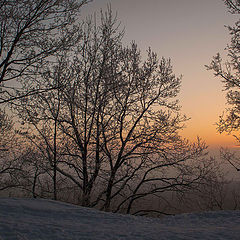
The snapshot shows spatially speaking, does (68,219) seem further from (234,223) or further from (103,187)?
(103,187)

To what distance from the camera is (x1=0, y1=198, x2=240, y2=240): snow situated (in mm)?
2035

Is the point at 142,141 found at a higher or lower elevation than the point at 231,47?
lower

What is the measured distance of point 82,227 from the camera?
234cm

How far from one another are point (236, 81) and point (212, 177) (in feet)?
14.8

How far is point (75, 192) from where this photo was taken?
400 inches

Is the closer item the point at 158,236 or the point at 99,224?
the point at 158,236

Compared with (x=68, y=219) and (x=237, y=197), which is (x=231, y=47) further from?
(x=68, y=219)

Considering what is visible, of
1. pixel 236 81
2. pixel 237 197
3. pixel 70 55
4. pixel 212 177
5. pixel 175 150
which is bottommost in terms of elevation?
pixel 237 197

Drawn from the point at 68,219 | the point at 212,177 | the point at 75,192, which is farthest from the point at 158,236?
the point at 212,177

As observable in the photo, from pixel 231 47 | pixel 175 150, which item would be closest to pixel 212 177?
pixel 175 150

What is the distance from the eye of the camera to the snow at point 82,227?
6.68ft

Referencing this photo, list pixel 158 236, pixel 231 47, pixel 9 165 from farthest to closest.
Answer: pixel 9 165 → pixel 231 47 → pixel 158 236

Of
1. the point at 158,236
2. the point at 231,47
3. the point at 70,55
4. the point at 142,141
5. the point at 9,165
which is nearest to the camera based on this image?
the point at 158,236

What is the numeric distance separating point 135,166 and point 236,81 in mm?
5726
